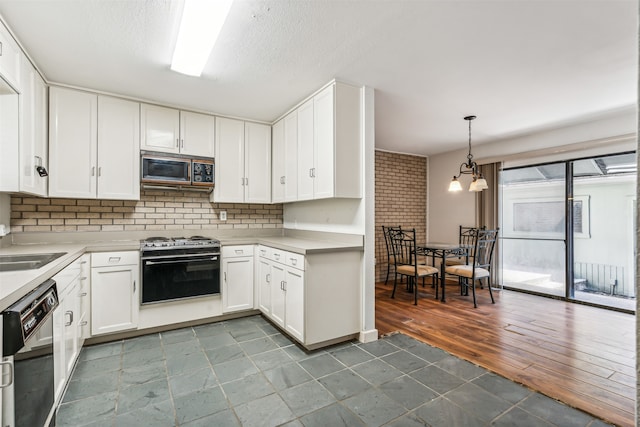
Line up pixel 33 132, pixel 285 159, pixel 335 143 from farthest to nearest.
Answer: pixel 285 159, pixel 335 143, pixel 33 132

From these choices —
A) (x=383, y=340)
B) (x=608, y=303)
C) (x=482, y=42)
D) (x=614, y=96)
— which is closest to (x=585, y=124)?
(x=614, y=96)

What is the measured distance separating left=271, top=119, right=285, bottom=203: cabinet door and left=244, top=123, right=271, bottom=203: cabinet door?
59mm

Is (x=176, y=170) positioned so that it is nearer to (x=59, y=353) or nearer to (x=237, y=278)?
(x=237, y=278)

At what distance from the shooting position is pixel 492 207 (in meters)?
5.14

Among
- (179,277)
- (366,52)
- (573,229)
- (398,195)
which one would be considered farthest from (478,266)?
(179,277)

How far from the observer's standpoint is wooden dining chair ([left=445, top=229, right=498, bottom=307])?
4246 mm

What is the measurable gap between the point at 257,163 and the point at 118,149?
4.92 ft

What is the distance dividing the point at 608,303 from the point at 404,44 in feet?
14.2

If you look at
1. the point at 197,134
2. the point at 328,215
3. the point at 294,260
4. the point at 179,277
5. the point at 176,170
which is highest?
the point at 197,134

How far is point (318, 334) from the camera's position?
2748 millimetres

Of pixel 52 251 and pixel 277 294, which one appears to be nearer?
pixel 52 251

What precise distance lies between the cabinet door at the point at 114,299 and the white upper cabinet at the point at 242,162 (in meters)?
1.25

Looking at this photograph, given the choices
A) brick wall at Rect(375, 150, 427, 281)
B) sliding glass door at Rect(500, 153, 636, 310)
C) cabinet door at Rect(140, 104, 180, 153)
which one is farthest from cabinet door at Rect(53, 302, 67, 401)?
sliding glass door at Rect(500, 153, 636, 310)

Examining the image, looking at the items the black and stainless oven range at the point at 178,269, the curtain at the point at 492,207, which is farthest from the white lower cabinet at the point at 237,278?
the curtain at the point at 492,207
